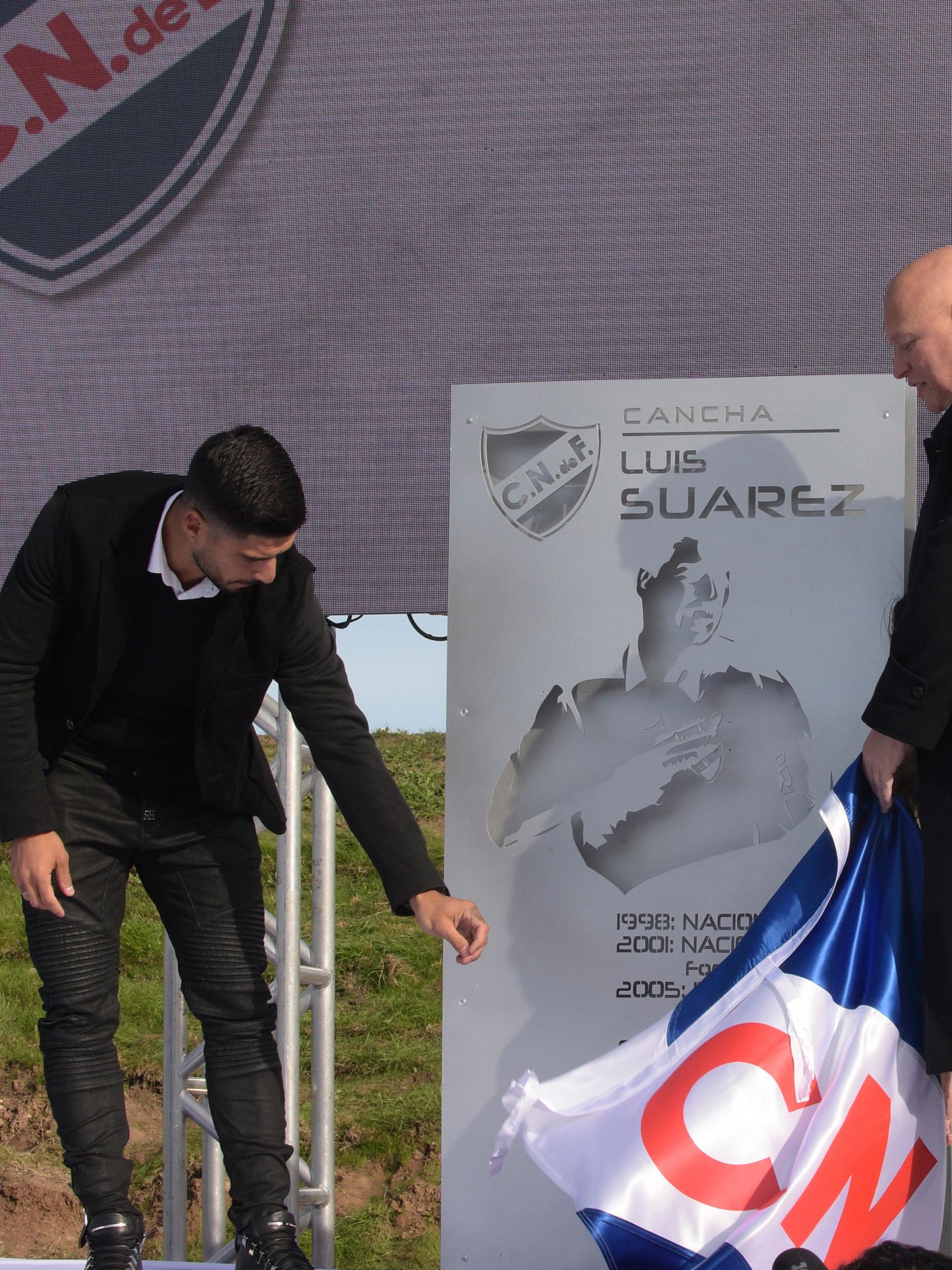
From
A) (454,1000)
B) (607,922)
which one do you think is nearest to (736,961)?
(607,922)

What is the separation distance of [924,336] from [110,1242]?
1770 millimetres

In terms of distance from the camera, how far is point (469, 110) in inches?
101

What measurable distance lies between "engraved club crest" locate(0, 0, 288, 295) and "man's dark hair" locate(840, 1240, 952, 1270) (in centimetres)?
246

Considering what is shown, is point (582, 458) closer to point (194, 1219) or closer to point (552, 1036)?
point (552, 1036)

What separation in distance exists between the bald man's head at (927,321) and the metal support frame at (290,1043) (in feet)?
4.41

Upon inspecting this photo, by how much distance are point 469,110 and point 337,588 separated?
1.02 m

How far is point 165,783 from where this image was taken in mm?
A: 1920

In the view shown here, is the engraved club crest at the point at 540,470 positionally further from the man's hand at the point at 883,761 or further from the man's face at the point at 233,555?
the man's hand at the point at 883,761

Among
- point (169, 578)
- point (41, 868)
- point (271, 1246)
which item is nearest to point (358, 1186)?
point (271, 1246)

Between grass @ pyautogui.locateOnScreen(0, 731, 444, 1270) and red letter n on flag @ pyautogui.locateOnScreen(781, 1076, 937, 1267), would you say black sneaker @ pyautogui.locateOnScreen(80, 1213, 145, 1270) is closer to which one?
red letter n on flag @ pyautogui.locateOnScreen(781, 1076, 937, 1267)

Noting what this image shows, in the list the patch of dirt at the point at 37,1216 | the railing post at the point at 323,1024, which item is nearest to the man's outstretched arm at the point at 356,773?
the railing post at the point at 323,1024

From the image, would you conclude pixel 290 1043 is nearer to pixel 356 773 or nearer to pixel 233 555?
pixel 356 773

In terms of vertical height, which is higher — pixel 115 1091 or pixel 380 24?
pixel 380 24

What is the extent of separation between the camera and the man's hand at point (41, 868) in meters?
1.76
